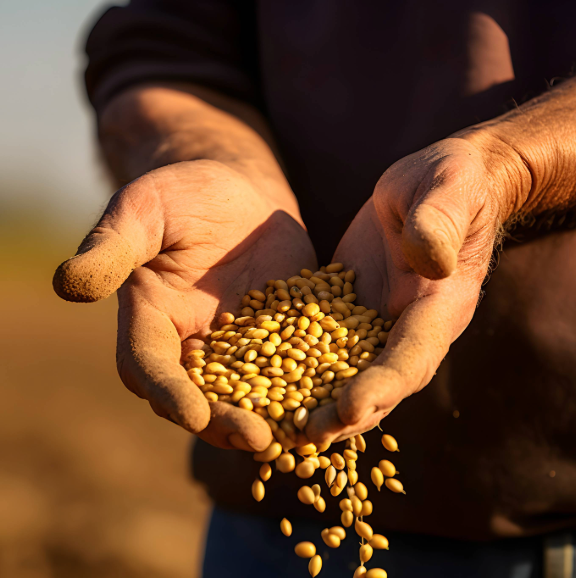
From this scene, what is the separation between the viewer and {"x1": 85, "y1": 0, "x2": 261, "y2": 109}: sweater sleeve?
2.17 m

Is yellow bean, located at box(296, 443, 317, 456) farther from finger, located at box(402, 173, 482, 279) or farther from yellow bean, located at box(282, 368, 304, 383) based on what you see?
finger, located at box(402, 173, 482, 279)

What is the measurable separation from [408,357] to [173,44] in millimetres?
1712

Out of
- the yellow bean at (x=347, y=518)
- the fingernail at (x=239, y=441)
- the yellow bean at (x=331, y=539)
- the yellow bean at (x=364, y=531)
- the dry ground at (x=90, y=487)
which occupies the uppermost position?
the fingernail at (x=239, y=441)

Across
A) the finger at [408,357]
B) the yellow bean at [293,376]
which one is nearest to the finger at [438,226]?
the finger at [408,357]

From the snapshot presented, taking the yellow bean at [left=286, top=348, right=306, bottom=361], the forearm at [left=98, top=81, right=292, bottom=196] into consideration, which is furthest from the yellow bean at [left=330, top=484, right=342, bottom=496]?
the forearm at [left=98, top=81, right=292, bottom=196]

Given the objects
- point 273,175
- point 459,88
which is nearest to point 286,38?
point 273,175

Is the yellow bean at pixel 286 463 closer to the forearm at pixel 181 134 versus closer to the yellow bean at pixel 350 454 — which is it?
the yellow bean at pixel 350 454

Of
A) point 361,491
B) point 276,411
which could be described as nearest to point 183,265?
point 276,411

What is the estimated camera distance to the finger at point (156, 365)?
105 centimetres

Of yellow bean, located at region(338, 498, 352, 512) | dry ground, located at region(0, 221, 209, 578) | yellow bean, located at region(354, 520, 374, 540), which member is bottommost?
dry ground, located at region(0, 221, 209, 578)

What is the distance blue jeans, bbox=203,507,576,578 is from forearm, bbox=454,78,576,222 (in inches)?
36.4

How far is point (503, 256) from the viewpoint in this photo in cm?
146

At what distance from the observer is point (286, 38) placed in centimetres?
189

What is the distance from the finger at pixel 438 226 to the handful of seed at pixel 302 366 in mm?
307
